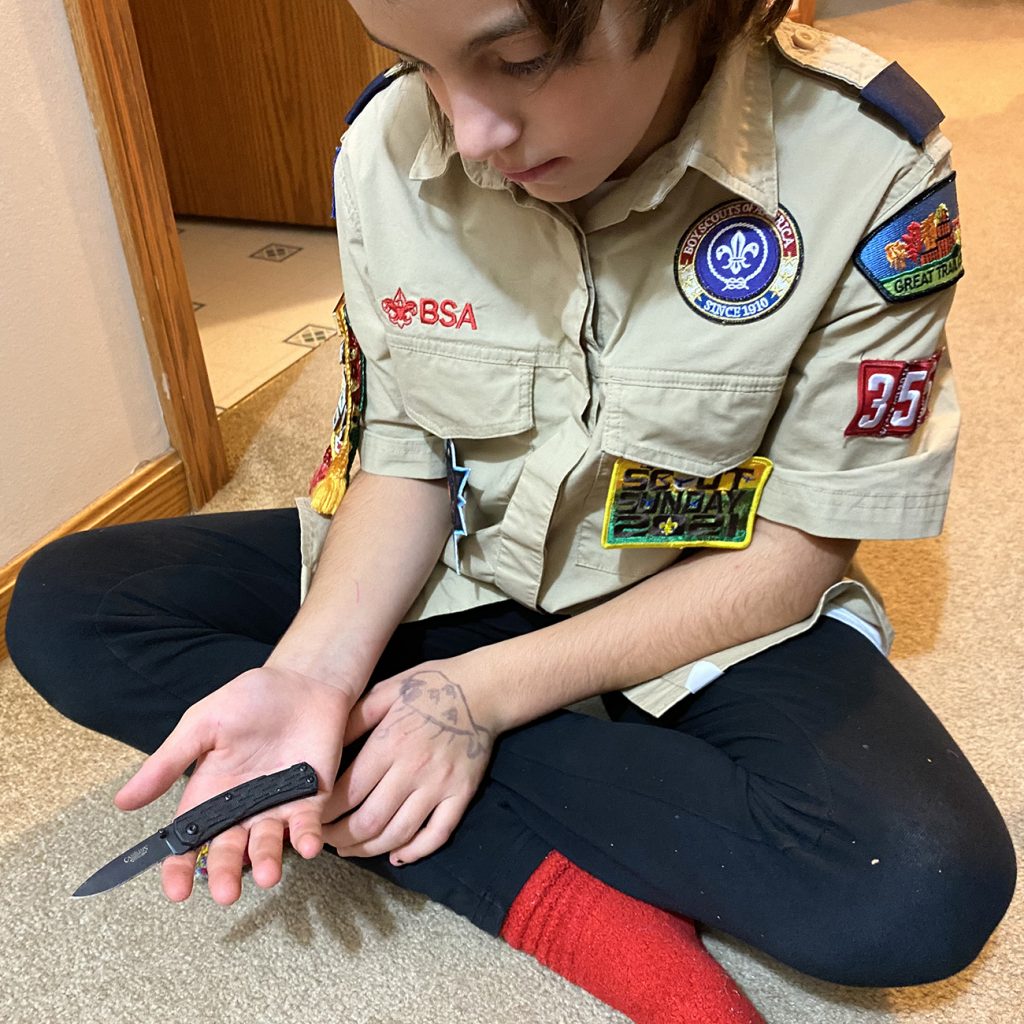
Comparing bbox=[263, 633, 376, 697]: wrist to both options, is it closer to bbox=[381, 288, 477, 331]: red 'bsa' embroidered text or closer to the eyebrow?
bbox=[381, 288, 477, 331]: red 'bsa' embroidered text

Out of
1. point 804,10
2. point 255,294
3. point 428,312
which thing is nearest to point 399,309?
point 428,312

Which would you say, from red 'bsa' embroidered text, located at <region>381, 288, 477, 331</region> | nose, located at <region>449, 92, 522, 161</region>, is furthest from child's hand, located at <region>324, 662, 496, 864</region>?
nose, located at <region>449, 92, 522, 161</region>

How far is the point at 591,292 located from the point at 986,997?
0.50m

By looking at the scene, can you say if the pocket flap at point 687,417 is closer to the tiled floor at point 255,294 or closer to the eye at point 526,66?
the eye at point 526,66

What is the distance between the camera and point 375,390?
72cm

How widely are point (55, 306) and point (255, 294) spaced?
68 centimetres

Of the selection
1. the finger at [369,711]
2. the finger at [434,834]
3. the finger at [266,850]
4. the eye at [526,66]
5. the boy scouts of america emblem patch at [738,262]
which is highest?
the eye at [526,66]

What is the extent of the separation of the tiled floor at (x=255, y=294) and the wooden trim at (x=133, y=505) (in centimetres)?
23

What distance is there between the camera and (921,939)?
0.57 meters

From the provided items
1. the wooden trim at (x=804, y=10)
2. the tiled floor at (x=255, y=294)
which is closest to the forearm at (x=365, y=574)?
the tiled floor at (x=255, y=294)

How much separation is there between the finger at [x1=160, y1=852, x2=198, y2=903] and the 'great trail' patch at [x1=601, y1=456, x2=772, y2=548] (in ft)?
1.00

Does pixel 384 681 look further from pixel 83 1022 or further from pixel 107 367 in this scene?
pixel 107 367

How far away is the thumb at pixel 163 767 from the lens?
557 mm

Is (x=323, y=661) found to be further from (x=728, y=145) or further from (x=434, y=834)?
(x=728, y=145)
